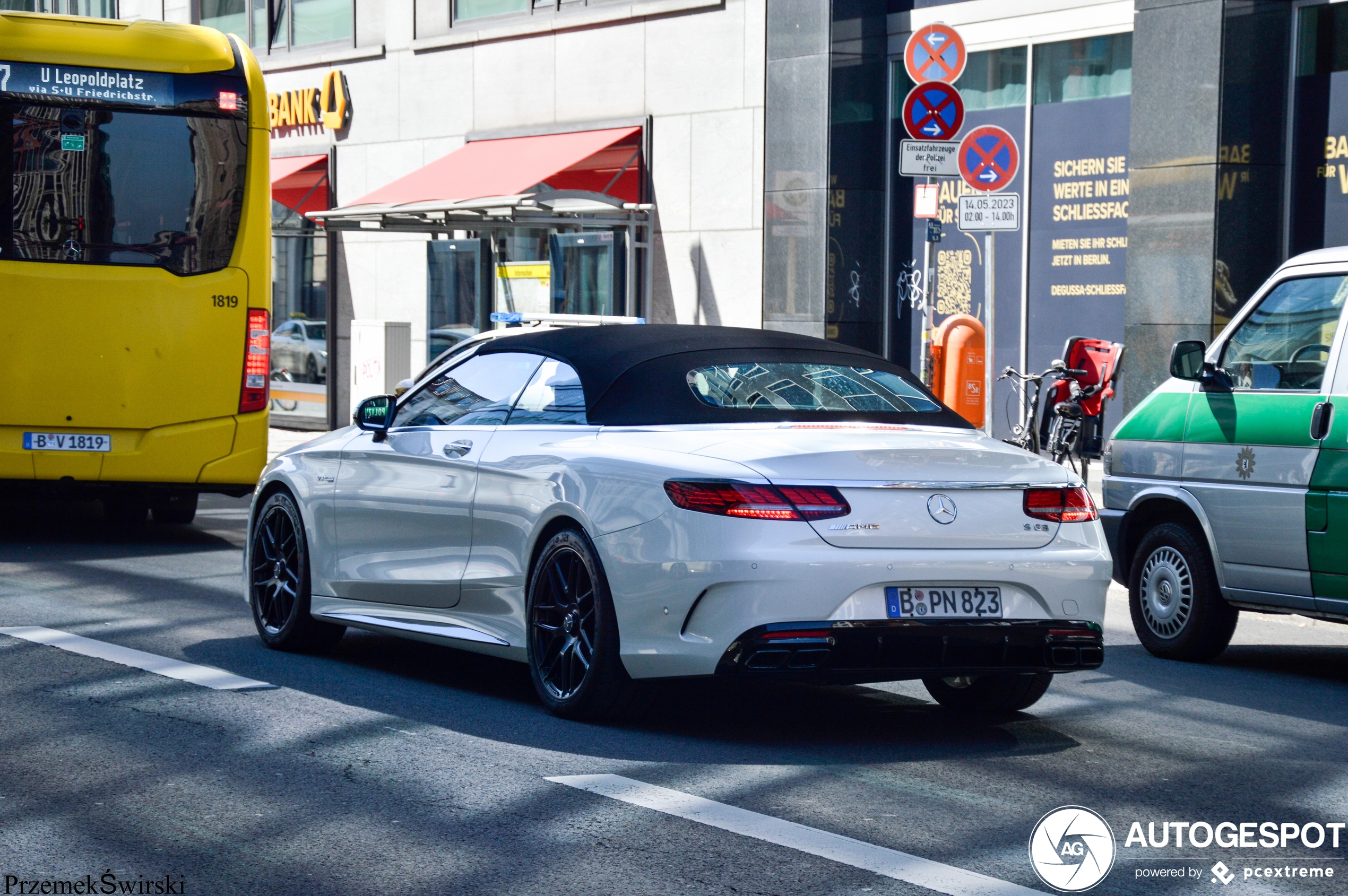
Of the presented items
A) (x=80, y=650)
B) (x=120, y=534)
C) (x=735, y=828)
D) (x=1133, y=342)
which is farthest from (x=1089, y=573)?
(x=1133, y=342)

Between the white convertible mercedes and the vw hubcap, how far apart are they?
2.08 metres

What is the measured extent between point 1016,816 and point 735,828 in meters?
0.83

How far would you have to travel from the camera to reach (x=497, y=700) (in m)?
6.77

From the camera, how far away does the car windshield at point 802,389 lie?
253 inches

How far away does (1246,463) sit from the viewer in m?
8.10

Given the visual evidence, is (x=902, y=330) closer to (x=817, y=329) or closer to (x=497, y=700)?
(x=817, y=329)

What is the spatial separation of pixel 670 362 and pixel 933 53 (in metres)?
8.22

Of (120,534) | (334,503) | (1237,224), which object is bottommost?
(120,534)

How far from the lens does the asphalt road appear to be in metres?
4.47

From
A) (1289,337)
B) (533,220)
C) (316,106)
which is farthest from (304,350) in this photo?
(1289,337)

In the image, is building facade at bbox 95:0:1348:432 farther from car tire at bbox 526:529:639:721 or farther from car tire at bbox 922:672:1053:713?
car tire at bbox 526:529:639:721

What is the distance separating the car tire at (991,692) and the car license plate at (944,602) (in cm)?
63

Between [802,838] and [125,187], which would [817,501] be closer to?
[802,838]

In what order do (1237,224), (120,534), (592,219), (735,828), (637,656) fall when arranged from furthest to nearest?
(592,219) < (1237,224) < (120,534) < (637,656) < (735,828)
